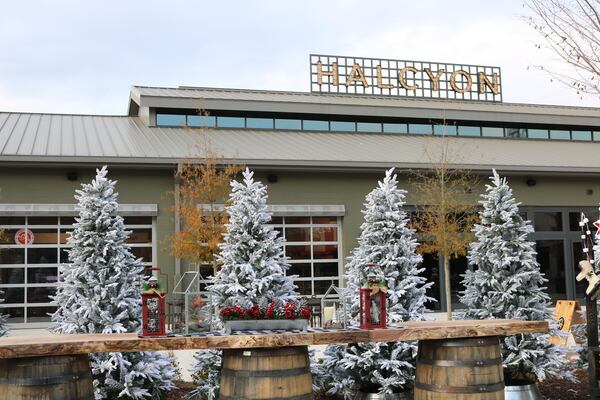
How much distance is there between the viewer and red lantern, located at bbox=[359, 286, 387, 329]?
22.1ft

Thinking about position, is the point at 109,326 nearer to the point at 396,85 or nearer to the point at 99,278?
the point at 99,278

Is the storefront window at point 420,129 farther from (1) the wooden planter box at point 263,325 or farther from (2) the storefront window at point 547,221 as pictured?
(1) the wooden planter box at point 263,325

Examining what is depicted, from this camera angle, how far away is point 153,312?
6.27m

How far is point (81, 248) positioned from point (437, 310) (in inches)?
637

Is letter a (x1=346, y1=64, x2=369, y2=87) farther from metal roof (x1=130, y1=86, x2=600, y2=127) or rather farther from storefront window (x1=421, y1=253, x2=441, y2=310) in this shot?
storefront window (x1=421, y1=253, x2=441, y2=310)

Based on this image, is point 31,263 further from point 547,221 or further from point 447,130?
point 547,221

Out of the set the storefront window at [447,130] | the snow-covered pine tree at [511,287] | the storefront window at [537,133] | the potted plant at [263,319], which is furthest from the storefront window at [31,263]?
the storefront window at [537,133]

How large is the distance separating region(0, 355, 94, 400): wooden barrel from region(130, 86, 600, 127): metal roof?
53.6 ft

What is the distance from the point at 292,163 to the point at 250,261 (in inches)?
463

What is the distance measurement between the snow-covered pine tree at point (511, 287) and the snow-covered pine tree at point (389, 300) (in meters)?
0.99

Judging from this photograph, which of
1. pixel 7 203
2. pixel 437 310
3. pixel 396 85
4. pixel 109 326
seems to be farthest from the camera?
pixel 396 85

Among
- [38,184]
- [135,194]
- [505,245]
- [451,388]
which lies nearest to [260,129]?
[135,194]

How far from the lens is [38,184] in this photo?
19219 millimetres

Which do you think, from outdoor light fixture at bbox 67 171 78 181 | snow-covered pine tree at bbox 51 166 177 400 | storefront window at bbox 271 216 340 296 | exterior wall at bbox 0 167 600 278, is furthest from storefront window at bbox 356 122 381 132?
snow-covered pine tree at bbox 51 166 177 400
